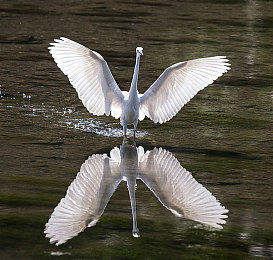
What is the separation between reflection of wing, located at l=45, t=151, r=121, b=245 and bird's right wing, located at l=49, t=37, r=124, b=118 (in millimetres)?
992

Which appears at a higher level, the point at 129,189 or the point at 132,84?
the point at 132,84

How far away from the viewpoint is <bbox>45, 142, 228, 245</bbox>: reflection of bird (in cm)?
571

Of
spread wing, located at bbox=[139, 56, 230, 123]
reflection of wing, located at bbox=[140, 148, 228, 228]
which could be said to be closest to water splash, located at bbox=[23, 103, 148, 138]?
spread wing, located at bbox=[139, 56, 230, 123]

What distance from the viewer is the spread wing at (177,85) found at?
8.12 metres

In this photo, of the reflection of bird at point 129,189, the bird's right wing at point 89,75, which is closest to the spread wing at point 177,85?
the bird's right wing at point 89,75

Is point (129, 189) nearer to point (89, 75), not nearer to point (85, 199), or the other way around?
point (85, 199)

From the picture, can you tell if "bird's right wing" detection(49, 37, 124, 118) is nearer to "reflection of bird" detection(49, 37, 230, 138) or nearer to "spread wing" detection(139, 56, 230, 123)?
"reflection of bird" detection(49, 37, 230, 138)


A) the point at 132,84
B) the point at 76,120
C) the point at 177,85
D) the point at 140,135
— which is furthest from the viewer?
the point at 76,120

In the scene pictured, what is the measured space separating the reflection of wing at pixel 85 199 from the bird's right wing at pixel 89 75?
3.26ft

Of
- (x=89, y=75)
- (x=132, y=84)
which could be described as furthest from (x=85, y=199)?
(x=89, y=75)

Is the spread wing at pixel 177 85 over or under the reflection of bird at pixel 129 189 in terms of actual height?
over

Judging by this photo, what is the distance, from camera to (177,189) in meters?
6.61

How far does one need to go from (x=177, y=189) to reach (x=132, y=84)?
1776 millimetres

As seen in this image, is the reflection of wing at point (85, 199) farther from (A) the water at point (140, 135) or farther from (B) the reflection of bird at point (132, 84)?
(B) the reflection of bird at point (132, 84)
